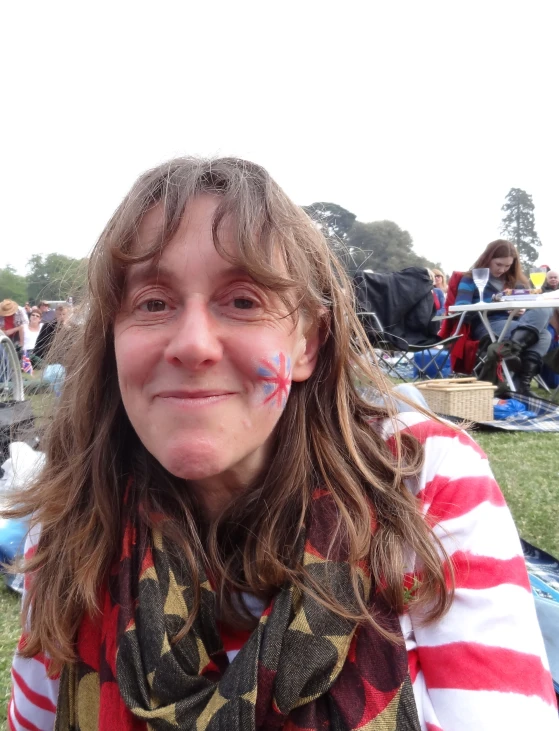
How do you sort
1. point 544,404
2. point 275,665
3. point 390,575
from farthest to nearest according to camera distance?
point 544,404 < point 390,575 < point 275,665

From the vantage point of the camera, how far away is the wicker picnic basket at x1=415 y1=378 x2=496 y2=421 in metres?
5.07

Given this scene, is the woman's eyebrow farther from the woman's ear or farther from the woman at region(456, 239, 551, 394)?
the woman at region(456, 239, 551, 394)

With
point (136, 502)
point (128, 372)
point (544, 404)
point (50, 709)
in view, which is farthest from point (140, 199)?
point (544, 404)

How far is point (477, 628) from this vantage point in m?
1.00

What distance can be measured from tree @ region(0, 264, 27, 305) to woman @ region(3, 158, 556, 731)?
3335cm

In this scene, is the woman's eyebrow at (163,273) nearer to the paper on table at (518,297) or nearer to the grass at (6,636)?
the grass at (6,636)

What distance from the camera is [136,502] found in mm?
1234

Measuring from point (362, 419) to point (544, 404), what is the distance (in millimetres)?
4811

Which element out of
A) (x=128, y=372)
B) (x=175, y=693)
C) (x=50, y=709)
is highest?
(x=128, y=372)

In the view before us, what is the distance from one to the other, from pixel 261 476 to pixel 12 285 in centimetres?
3644

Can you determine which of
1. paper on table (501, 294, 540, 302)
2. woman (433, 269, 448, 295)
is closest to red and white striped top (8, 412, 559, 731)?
paper on table (501, 294, 540, 302)

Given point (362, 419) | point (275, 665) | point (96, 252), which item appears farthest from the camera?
point (362, 419)

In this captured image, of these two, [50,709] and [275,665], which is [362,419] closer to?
[275,665]

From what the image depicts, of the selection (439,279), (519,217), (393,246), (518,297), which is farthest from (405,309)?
(519,217)
